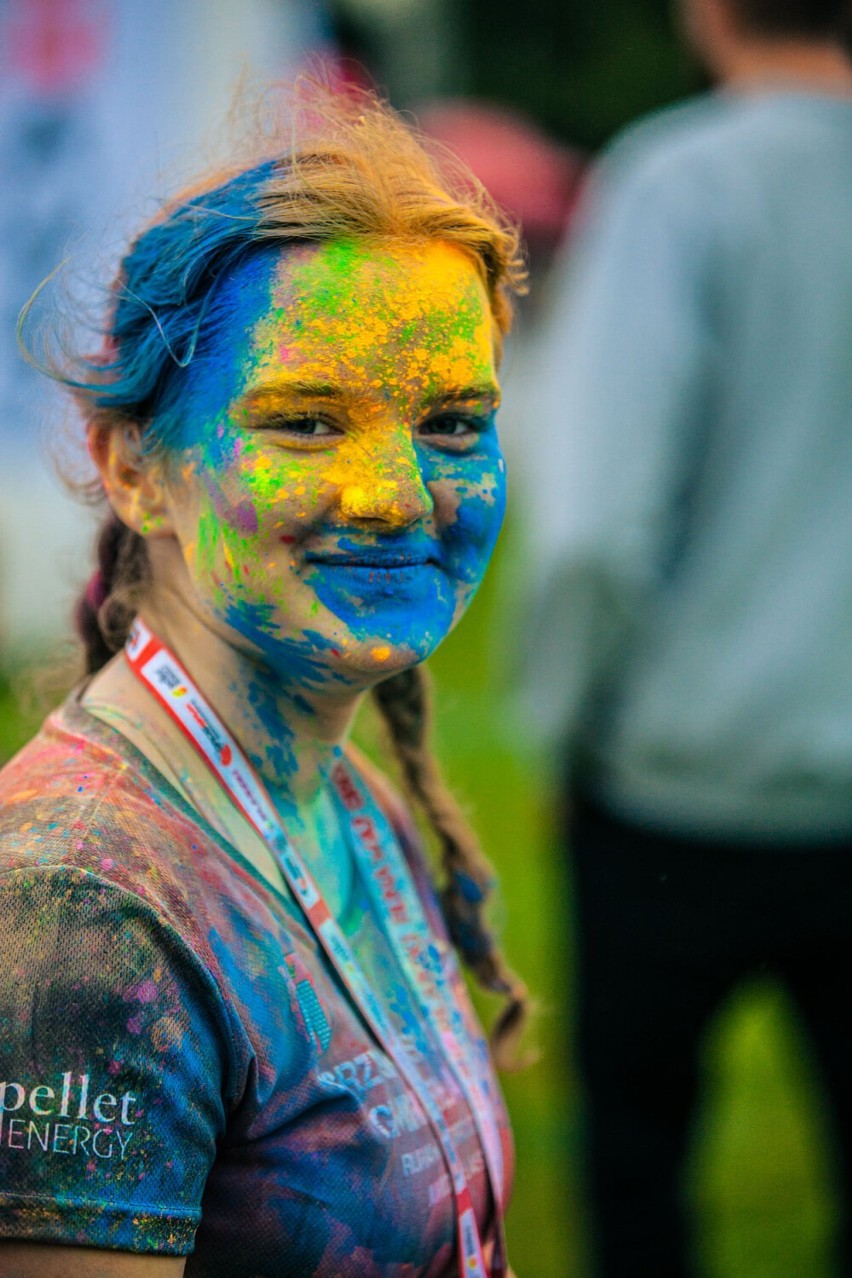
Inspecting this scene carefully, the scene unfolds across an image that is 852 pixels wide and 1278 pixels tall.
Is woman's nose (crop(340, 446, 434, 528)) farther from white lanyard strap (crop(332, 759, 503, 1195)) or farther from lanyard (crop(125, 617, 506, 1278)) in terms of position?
white lanyard strap (crop(332, 759, 503, 1195))

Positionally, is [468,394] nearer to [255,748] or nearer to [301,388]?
[301,388]

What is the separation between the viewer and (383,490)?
57.8 inches

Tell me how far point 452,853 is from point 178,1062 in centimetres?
86

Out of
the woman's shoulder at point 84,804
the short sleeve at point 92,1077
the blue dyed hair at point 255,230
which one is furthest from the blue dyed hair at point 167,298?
the short sleeve at point 92,1077

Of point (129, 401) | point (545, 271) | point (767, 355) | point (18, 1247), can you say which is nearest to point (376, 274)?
point (129, 401)

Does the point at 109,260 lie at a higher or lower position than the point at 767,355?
higher

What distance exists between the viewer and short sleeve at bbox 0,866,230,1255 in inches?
52.1

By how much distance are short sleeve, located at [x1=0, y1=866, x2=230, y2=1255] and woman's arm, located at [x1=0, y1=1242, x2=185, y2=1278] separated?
0.01 meters

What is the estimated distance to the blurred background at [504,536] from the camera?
3588 millimetres

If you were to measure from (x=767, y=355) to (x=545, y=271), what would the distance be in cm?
1878

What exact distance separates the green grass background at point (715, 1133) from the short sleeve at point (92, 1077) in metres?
1.03

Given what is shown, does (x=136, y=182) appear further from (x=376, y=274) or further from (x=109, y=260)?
(x=376, y=274)

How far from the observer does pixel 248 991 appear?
4.76 feet

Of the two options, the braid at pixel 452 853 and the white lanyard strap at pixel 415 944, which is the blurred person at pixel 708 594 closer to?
the braid at pixel 452 853
